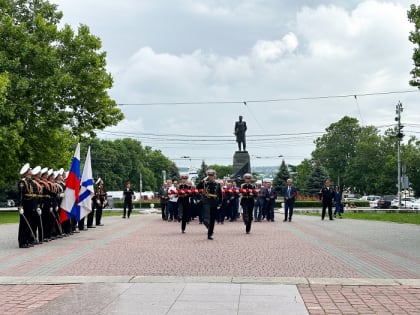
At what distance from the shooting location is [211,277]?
8844mm

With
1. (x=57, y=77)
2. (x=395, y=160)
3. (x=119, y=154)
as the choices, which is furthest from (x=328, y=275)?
(x=119, y=154)

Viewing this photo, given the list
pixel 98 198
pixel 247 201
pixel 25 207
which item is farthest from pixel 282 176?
pixel 25 207

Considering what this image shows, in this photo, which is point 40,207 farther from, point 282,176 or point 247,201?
point 282,176

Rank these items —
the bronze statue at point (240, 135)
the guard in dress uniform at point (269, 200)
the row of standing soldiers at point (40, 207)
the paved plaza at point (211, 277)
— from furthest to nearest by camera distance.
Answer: the bronze statue at point (240, 135), the guard in dress uniform at point (269, 200), the row of standing soldiers at point (40, 207), the paved plaza at point (211, 277)

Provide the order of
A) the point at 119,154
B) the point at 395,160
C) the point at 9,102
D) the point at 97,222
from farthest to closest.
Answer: the point at 119,154, the point at 395,160, the point at 9,102, the point at 97,222

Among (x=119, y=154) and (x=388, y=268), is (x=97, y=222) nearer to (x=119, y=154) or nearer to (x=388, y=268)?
(x=388, y=268)

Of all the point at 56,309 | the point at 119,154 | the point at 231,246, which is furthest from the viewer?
the point at 119,154

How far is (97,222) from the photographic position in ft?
76.4

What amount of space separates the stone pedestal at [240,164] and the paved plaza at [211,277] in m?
20.0

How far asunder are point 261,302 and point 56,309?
247 cm

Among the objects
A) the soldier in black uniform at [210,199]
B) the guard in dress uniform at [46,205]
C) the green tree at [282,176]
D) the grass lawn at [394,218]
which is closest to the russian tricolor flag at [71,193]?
the guard in dress uniform at [46,205]

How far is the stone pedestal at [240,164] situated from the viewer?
115 feet

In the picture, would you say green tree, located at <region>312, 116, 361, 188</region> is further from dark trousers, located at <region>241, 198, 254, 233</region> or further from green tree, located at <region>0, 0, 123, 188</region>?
dark trousers, located at <region>241, 198, 254, 233</region>

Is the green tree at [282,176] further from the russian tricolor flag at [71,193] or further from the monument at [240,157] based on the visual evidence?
Result: the russian tricolor flag at [71,193]
